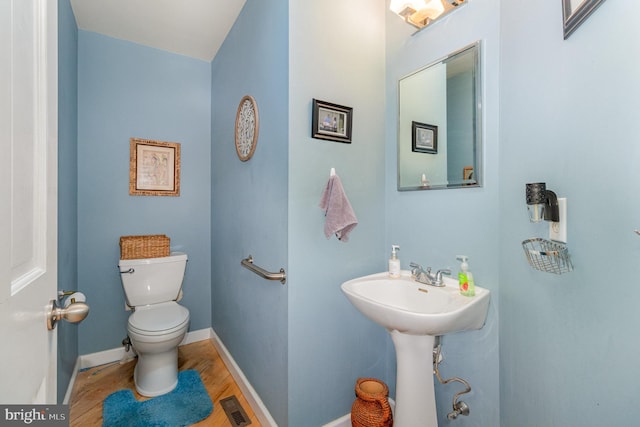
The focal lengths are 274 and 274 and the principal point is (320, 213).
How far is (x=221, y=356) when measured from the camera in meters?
2.25

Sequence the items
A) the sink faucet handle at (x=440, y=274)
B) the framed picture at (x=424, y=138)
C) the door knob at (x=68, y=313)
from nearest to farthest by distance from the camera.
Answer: the door knob at (x=68, y=313) → the sink faucet handle at (x=440, y=274) → the framed picture at (x=424, y=138)

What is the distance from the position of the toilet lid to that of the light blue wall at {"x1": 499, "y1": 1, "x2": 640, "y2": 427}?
1.85 metres

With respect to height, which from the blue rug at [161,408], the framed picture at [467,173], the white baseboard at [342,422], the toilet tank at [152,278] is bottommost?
the blue rug at [161,408]

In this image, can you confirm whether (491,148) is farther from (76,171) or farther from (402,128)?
(76,171)

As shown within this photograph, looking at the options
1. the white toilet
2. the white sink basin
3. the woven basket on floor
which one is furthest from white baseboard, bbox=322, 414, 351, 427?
the white toilet

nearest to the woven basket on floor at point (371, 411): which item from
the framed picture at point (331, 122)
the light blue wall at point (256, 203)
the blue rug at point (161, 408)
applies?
the light blue wall at point (256, 203)

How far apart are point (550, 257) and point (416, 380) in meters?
0.74

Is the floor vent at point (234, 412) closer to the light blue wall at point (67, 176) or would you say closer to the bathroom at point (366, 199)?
the bathroom at point (366, 199)

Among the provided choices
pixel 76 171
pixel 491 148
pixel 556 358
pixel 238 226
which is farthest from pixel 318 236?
pixel 76 171

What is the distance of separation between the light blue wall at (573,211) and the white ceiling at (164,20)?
1.79 metres

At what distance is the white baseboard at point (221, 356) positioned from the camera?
1575mm

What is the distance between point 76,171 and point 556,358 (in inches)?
115

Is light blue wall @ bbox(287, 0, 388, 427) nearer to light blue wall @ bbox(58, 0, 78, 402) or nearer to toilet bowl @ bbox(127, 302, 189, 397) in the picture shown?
toilet bowl @ bbox(127, 302, 189, 397)

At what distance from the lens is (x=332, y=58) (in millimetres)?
1435
